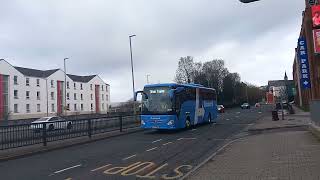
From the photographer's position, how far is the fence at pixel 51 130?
59.7 ft

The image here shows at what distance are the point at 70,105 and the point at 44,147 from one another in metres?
91.9

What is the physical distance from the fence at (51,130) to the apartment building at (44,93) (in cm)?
4911

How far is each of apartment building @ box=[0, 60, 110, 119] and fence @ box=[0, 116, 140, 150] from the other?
49.1 metres

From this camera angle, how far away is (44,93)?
97.8 m

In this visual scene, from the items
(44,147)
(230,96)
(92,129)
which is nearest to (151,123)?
(92,129)

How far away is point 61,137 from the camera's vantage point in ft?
71.8

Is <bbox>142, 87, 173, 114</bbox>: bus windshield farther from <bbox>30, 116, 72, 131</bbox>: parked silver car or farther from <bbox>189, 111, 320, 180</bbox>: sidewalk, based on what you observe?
<bbox>189, 111, 320, 180</bbox>: sidewalk

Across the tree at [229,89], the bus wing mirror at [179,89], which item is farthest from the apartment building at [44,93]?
the bus wing mirror at [179,89]

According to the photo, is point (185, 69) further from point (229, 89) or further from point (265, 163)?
point (265, 163)

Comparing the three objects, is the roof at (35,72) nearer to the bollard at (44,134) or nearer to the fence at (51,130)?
the fence at (51,130)

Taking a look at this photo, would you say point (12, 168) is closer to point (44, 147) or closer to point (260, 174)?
point (44, 147)

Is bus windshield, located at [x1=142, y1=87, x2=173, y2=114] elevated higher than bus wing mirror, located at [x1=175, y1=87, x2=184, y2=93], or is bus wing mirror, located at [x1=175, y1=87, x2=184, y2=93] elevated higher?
bus wing mirror, located at [x1=175, y1=87, x2=184, y2=93]

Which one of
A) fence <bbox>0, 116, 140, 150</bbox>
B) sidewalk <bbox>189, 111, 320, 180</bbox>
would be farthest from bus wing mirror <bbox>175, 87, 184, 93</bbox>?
sidewalk <bbox>189, 111, 320, 180</bbox>

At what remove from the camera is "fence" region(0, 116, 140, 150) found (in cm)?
1819
